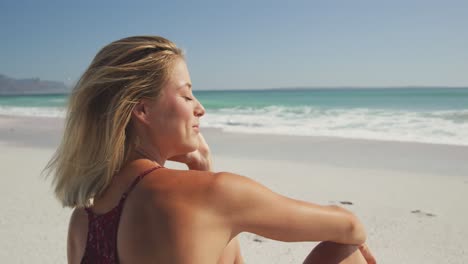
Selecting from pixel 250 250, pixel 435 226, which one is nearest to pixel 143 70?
pixel 250 250

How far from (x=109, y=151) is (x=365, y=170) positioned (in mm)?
6309

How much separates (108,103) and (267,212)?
597 mm

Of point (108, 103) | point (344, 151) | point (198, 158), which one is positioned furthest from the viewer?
point (344, 151)

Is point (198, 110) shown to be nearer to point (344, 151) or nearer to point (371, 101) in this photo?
point (344, 151)

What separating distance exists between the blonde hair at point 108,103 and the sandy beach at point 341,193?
2.35 meters

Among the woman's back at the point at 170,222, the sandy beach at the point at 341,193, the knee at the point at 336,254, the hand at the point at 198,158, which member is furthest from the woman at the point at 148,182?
the sandy beach at the point at 341,193

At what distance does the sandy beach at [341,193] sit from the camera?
3.89m

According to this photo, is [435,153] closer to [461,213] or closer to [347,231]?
[461,213]

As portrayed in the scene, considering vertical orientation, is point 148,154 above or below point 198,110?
below

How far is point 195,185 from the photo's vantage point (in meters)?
1.38

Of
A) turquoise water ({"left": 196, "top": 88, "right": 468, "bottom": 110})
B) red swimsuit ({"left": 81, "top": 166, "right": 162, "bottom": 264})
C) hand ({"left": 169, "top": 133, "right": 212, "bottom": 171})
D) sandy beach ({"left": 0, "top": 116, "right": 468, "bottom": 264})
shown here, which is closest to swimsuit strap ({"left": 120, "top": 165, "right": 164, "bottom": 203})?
red swimsuit ({"left": 81, "top": 166, "right": 162, "bottom": 264})

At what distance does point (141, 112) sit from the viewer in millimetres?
1534

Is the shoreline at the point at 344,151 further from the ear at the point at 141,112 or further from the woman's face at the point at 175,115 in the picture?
the ear at the point at 141,112

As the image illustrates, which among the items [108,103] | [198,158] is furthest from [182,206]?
[198,158]
